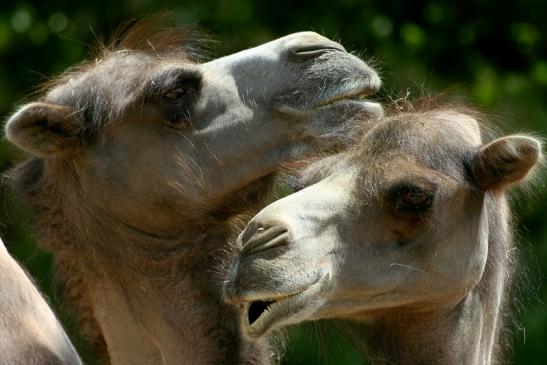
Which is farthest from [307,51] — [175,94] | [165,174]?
[165,174]

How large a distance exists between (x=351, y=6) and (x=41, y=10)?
2.72 meters

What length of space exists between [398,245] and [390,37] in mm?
6817

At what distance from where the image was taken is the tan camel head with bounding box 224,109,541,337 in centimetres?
602

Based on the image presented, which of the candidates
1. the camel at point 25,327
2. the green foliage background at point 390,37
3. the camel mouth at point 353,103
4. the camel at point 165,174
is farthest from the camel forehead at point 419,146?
the green foliage background at point 390,37

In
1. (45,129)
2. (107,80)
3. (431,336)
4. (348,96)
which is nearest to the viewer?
(431,336)

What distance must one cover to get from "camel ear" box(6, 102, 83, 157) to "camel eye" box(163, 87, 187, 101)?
0.42m

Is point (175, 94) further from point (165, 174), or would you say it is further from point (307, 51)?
point (307, 51)

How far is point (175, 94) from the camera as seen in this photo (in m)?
7.13

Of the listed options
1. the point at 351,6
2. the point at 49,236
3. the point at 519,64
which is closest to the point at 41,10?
the point at 351,6

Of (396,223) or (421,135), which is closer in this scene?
(396,223)

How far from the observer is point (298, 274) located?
5.90 m

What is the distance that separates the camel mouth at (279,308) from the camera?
5.90 metres

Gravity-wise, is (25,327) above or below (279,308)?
above

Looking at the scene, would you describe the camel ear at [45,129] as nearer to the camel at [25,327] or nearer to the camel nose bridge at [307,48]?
the camel nose bridge at [307,48]
